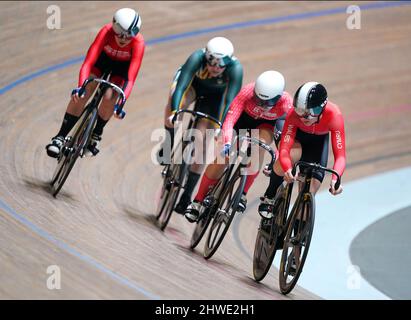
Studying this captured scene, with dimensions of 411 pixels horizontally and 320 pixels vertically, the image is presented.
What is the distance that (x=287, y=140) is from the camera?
5.84 meters

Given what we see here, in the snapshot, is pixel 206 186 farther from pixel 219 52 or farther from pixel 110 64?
pixel 110 64

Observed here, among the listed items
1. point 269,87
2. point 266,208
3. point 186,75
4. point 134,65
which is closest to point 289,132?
point 269,87

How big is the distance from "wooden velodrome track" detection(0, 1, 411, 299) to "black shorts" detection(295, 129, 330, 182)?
2.77 feet

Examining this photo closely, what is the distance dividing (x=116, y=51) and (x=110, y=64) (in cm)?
13

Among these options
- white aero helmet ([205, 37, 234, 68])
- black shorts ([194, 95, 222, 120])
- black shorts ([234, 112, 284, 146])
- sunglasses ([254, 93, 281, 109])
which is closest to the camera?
sunglasses ([254, 93, 281, 109])

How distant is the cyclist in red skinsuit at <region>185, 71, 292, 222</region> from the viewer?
6154 mm

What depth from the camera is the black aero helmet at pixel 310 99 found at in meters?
5.62

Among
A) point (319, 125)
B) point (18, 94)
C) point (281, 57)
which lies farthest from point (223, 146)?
point (281, 57)

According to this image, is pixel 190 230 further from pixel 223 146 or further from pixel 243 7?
pixel 243 7

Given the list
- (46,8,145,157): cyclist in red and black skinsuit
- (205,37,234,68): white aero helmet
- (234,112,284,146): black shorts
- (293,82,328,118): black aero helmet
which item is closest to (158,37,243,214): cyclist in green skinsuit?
(205,37,234,68): white aero helmet

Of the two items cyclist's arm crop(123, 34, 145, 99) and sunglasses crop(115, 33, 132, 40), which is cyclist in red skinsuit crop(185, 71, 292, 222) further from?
sunglasses crop(115, 33, 132, 40)

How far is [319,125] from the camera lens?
584cm

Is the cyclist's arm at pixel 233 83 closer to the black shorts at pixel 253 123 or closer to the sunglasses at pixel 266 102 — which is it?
the black shorts at pixel 253 123

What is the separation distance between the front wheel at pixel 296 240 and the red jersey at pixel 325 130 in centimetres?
26
